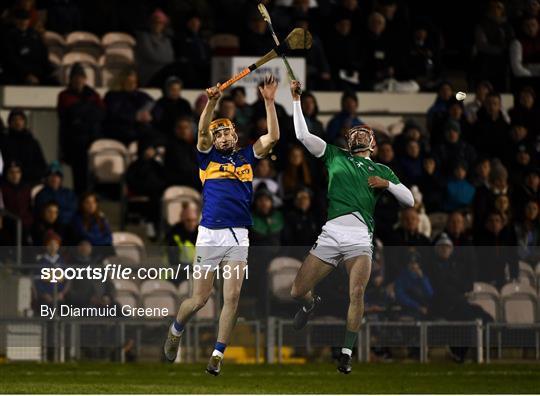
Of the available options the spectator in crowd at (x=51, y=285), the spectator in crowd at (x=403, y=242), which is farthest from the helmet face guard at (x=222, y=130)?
the spectator in crowd at (x=403, y=242)

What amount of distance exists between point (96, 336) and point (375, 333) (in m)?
3.56

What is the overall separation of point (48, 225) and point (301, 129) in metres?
5.94

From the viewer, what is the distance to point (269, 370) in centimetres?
2061

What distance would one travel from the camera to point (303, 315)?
1798 centimetres

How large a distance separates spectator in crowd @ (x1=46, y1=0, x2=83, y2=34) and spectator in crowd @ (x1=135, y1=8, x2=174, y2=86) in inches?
41.0

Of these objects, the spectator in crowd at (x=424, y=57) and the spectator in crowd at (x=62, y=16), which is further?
the spectator in crowd at (x=424, y=57)

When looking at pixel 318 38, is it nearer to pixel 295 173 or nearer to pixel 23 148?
pixel 295 173

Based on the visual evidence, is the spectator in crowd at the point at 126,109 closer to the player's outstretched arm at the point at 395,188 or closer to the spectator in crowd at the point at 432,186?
the spectator in crowd at the point at 432,186

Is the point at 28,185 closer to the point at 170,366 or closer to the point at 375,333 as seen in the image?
the point at 170,366

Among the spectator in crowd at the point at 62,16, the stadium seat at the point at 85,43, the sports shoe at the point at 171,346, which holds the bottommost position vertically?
the sports shoe at the point at 171,346

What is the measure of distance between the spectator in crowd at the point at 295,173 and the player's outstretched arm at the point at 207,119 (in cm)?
605

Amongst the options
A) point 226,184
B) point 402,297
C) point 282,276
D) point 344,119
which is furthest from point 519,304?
point 226,184

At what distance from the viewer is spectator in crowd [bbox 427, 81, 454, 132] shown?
956 inches

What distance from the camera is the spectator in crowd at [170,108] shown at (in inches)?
913
